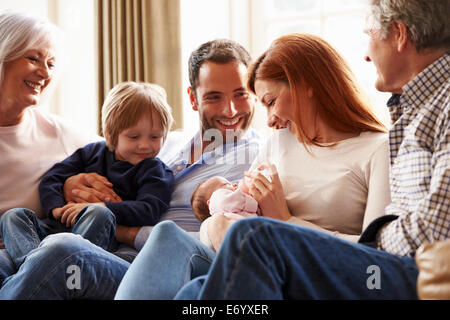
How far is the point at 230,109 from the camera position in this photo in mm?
2072

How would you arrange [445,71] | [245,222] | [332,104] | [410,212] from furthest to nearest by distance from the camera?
[332,104] < [445,71] < [410,212] < [245,222]

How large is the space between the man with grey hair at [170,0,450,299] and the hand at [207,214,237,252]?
12.8 inches

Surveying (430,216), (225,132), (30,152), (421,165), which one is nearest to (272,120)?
(225,132)

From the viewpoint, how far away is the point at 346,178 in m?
1.54

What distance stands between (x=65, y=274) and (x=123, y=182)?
65 centimetres

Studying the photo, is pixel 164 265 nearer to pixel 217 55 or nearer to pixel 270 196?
pixel 270 196

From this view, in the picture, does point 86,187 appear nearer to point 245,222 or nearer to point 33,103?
point 33,103

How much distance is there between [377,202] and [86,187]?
1.08 meters

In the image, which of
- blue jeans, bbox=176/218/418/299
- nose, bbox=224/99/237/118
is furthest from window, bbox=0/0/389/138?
blue jeans, bbox=176/218/418/299

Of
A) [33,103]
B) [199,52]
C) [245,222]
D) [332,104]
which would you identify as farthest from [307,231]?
[33,103]

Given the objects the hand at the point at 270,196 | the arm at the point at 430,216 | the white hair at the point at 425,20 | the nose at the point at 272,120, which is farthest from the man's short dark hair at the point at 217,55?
the arm at the point at 430,216

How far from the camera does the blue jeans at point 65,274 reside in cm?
137

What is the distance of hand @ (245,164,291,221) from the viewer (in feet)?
5.16

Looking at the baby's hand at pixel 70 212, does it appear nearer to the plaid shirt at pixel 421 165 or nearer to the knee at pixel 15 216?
the knee at pixel 15 216
